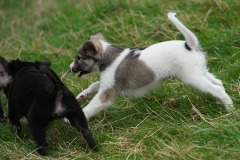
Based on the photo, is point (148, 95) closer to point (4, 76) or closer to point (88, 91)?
point (88, 91)

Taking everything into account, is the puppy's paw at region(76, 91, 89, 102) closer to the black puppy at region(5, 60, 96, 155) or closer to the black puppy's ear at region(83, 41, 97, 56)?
the black puppy's ear at region(83, 41, 97, 56)

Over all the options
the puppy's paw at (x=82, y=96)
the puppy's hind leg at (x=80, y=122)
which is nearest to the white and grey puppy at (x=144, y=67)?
the puppy's paw at (x=82, y=96)

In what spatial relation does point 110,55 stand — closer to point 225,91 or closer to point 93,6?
point 225,91

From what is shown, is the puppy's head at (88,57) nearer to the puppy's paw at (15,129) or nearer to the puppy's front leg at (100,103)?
the puppy's front leg at (100,103)

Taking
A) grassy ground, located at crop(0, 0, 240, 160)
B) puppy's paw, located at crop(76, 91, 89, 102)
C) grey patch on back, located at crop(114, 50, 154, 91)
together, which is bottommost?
grassy ground, located at crop(0, 0, 240, 160)

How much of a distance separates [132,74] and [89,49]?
1.98 ft

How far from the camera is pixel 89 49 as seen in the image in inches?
250

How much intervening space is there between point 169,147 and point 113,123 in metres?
1.49

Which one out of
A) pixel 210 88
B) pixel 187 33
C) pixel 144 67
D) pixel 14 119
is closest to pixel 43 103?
pixel 14 119

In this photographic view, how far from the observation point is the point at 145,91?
6.29 metres

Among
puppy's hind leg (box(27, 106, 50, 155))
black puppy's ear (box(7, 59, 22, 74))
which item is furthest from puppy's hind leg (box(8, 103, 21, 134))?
puppy's hind leg (box(27, 106, 50, 155))

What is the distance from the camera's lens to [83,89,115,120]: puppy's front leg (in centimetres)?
620

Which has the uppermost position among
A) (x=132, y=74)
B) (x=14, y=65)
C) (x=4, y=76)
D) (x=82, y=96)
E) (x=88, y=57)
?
(x=14, y=65)

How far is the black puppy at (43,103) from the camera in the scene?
5367 mm
